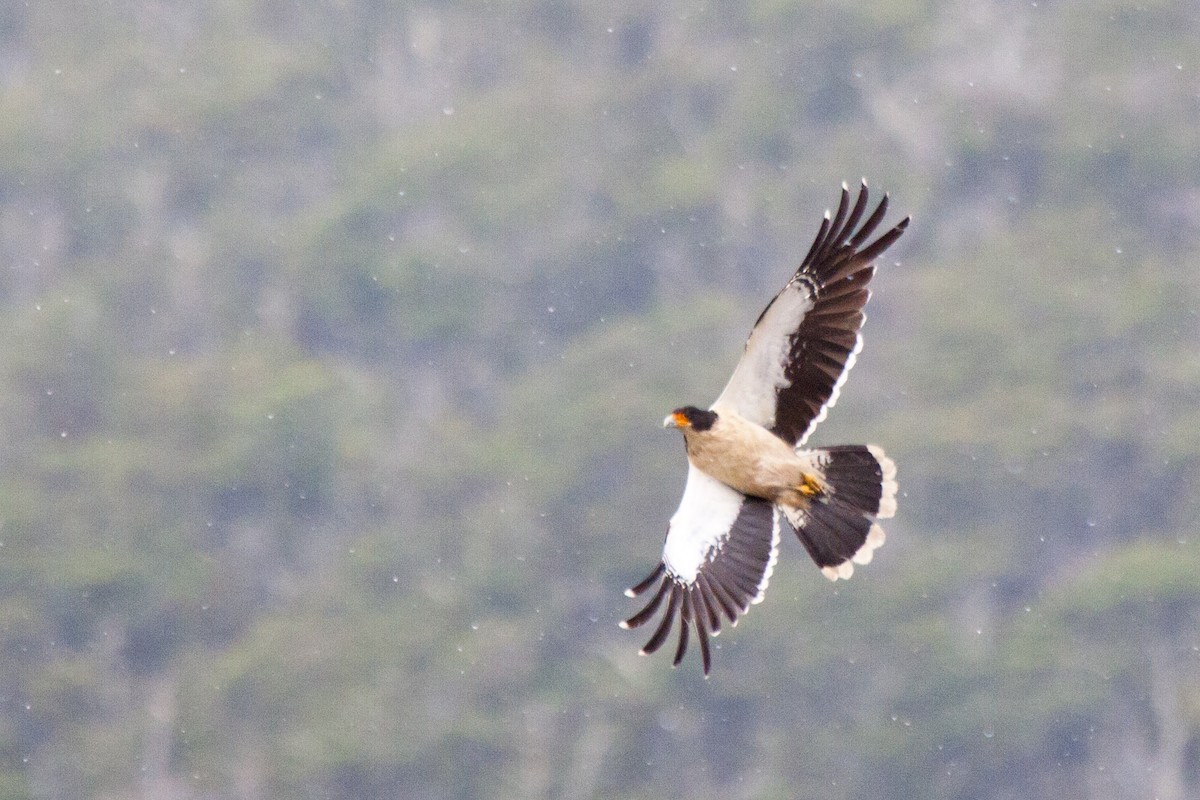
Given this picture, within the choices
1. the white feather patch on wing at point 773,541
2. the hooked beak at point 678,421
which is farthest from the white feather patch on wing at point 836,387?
the hooked beak at point 678,421

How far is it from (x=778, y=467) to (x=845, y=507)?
0.97 ft

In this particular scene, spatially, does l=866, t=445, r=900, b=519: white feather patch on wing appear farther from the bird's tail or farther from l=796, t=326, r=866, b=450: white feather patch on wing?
l=796, t=326, r=866, b=450: white feather patch on wing

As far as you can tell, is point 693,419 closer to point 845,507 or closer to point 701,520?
point 701,520

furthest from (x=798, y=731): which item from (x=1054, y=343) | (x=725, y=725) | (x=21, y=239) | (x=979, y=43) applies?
(x=21, y=239)

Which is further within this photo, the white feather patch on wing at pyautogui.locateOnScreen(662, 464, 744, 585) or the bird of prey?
the white feather patch on wing at pyautogui.locateOnScreen(662, 464, 744, 585)

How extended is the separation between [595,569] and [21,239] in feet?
57.4

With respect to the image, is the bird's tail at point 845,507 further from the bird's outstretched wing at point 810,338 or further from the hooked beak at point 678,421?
the hooked beak at point 678,421

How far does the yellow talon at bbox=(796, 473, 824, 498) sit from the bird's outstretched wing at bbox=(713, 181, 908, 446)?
0.40 feet

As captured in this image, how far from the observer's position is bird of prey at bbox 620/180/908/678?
22.4 feet

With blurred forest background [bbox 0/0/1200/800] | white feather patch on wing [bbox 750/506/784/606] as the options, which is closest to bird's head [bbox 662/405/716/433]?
white feather patch on wing [bbox 750/506/784/606]

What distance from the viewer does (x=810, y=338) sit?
6891mm

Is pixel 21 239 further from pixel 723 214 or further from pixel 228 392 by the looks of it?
pixel 723 214

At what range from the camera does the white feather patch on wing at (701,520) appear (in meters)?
7.12

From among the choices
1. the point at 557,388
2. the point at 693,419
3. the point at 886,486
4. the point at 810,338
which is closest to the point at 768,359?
the point at 810,338
